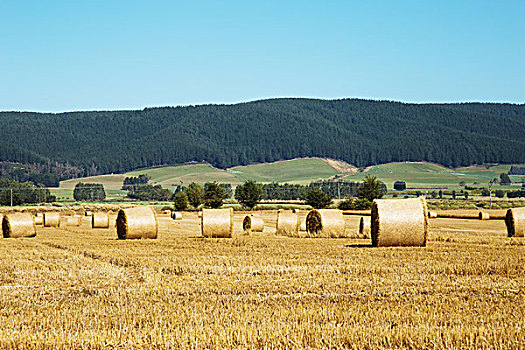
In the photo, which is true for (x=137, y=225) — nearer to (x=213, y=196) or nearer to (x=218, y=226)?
(x=218, y=226)

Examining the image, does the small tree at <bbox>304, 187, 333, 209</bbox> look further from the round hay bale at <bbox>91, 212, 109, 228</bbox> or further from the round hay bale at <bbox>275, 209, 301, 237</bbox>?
the round hay bale at <bbox>275, 209, 301, 237</bbox>

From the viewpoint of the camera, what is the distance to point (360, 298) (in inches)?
406

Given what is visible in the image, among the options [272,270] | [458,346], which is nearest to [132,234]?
[272,270]

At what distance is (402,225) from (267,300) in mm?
8949

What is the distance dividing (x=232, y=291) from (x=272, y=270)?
2.41 meters

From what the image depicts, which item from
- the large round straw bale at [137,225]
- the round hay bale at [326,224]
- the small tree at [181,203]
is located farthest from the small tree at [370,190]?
the large round straw bale at [137,225]

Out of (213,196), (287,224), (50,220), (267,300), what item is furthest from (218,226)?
(213,196)

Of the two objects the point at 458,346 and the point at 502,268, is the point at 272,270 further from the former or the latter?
the point at 458,346

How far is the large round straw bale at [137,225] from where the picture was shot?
2419cm

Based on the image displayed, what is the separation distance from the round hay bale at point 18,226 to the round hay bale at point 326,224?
1145 cm

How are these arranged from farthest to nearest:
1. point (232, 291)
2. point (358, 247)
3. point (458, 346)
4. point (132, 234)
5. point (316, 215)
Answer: point (316, 215) → point (132, 234) → point (358, 247) → point (232, 291) → point (458, 346)

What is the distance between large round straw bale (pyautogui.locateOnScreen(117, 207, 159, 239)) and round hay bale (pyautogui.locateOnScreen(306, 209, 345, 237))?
20.4 feet

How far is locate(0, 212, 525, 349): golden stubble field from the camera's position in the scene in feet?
25.4

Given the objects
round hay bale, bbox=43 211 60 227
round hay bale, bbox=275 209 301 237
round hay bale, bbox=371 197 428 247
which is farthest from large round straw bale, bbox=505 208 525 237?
round hay bale, bbox=43 211 60 227
